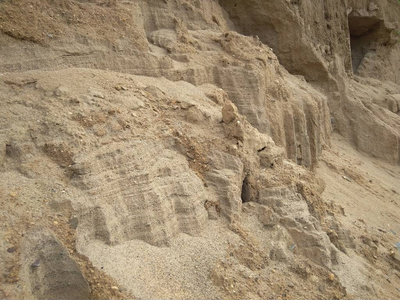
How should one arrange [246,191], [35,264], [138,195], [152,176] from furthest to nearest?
1. [246,191]
2. [152,176]
3. [138,195]
4. [35,264]

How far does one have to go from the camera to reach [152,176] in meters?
3.64

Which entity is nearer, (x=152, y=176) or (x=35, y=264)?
(x=35, y=264)

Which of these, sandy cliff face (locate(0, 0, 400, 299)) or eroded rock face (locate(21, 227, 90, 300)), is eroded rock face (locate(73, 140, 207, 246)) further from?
eroded rock face (locate(21, 227, 90, 300))

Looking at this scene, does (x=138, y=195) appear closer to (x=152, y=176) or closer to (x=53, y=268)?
(x=152, y=176)

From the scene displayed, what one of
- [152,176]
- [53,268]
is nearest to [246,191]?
[152,176]

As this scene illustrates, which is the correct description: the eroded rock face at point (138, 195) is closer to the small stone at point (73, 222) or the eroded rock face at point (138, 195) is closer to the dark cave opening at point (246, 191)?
the small stone at point (73, 222)

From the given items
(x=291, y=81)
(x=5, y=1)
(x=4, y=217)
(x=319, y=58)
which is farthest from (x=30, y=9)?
(x=319, y=58)

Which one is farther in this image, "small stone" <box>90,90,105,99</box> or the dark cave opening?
the dark cave opening

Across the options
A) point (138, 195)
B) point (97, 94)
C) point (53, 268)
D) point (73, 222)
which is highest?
point (97, 94)

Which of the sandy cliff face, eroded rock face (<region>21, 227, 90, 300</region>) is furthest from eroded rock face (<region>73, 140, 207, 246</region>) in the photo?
eroded rock face (<region>21, 227, 90, 300</region>)

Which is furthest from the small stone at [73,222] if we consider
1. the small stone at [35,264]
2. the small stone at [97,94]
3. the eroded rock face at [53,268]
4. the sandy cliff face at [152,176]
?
the small stone at [97,94]

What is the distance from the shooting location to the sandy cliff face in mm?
3004

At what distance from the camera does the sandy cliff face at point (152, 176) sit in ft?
9.86

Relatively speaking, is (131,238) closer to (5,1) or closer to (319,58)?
(5,1)
